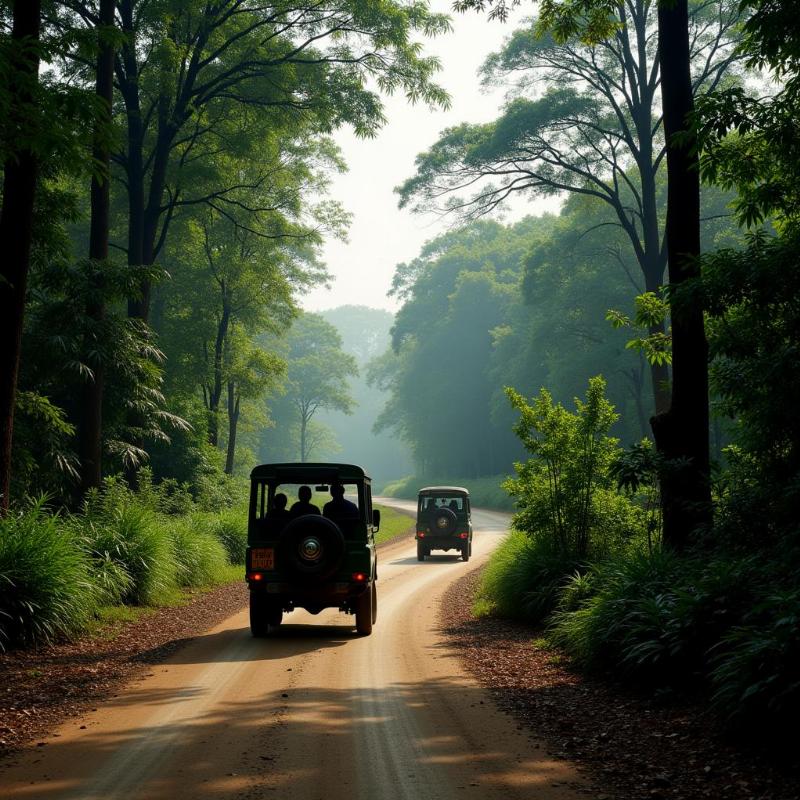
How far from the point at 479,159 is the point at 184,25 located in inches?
333

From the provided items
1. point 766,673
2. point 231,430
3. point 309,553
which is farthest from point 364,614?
point 231,430

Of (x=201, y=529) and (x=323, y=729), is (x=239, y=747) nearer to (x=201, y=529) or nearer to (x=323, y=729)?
(x=323, y=729)

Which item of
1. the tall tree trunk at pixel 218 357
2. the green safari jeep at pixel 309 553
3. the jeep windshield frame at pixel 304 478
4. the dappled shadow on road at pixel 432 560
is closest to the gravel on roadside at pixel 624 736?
the green safari jeep at pixel 309 553

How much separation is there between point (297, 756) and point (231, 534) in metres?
16.8

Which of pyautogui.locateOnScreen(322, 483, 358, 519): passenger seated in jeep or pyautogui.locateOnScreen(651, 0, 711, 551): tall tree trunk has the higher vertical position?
pyautogui.locateOnScreen(651, 0, 711, 551): tall tree trunk

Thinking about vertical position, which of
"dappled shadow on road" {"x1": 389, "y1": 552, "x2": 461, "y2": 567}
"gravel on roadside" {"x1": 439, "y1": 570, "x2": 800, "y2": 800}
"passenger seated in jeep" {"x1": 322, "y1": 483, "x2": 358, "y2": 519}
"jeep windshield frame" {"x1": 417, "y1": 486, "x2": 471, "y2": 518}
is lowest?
"dappled shadow on road" {"x1": 389, "y1": 552, "x2": 461, "y2": 567}

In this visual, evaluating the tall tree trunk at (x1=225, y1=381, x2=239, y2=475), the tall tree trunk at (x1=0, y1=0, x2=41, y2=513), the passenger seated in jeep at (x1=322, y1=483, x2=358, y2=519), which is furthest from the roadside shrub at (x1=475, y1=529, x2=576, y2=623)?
the tall tree trunk at (x1=225, y1=381, x2=239, y2=475)

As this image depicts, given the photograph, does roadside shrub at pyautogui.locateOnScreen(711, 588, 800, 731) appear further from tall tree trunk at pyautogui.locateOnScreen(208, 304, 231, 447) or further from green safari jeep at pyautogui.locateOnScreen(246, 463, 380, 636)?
tall tree trunk at pyautogui.locateOnScreen(208, 304, 231, 447)

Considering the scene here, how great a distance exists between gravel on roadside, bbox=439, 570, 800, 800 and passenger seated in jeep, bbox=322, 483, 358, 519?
284cm

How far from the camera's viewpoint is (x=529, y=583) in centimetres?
1333

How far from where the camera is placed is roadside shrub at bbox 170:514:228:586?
56.6 feet

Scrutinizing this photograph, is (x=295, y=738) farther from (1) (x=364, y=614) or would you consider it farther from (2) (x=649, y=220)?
(2) (x=649, y=220)

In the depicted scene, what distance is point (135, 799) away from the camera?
502cm

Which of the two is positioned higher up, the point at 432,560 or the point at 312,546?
the point at 312,546
